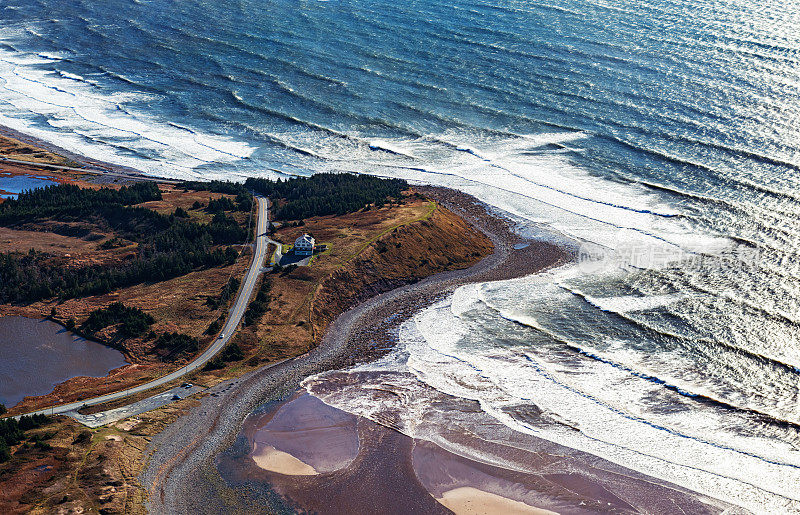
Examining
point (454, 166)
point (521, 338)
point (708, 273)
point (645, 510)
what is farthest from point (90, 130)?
point (645, 510)

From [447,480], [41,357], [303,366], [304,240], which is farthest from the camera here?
[304,240]

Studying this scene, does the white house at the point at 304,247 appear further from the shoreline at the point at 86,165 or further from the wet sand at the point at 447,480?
the shoreline at the point at 86,165

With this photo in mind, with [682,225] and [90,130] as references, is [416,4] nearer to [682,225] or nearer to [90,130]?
[90,130]

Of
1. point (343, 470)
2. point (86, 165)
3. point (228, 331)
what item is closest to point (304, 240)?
point (228, 331)

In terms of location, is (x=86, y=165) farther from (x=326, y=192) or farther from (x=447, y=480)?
(x=447, y=480)

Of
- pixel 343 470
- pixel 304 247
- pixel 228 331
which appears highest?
pixel 304 247

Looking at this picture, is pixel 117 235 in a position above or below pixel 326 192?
below

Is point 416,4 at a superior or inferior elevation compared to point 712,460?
superior

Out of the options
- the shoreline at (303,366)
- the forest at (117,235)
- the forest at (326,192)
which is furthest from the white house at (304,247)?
the forest at (326,192)
